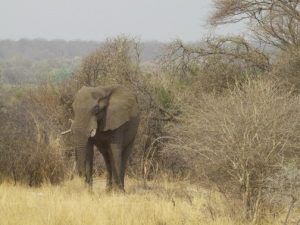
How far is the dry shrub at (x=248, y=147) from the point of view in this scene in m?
7.07

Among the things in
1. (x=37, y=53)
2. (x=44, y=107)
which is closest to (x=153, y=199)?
(x=44, y=107)

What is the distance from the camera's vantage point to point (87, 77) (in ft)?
58.1

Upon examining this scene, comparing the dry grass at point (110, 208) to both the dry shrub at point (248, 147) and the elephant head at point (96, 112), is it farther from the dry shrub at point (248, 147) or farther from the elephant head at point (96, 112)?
the elephant head at point (96, 112)

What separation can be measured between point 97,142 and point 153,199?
2.48 m

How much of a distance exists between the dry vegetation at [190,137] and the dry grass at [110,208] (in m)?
0.02

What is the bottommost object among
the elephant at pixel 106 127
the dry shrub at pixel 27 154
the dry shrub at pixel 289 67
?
the dry shrub at pixel 27 154

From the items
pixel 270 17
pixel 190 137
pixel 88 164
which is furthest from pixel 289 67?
pixel 190 137

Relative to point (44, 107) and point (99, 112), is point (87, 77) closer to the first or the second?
point (44, 107)

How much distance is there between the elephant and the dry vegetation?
0.50m

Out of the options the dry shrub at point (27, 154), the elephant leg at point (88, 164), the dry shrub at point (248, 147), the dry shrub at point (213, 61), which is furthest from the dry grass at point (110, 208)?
the dry shrub at point (213, 61)

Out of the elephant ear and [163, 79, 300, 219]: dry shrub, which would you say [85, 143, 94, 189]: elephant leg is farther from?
[163, 79, 300, 219]: dry shrub

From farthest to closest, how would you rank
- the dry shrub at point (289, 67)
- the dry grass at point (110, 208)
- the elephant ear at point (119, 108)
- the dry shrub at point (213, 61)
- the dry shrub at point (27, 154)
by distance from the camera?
the dry shrub at point (213, 61) → the dry shrub at point (289, 67) → the dry shrub at point (27, 154) → the elephant ear at point (119, 108) → the dry grass at point (110, 208)

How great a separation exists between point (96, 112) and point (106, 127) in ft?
1.20

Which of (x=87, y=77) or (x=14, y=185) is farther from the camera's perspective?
(x=87, y=77)
